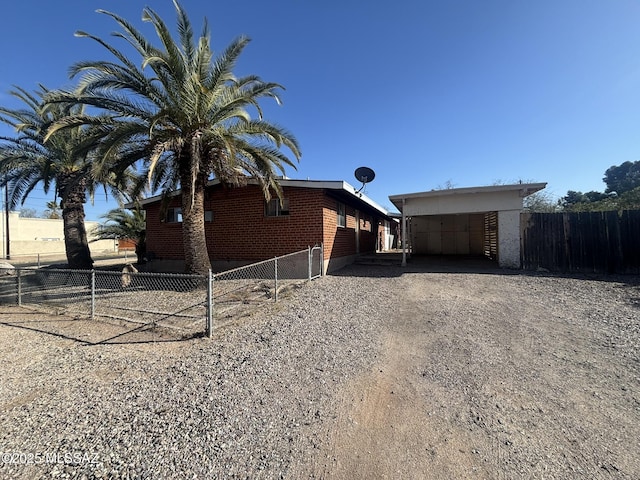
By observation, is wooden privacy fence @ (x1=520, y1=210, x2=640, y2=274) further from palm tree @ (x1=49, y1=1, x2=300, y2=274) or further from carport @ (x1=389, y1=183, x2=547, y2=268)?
palm tree @ (x1=49, y1=1, x2=300, y2=274)

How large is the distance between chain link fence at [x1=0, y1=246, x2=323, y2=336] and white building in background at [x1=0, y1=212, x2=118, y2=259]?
26.4 m

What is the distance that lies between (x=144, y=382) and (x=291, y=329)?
7.98 feet

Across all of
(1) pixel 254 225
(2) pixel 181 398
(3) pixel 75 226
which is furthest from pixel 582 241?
(3) pixel 75 226

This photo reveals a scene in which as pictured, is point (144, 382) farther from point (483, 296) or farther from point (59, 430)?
point (483, 296)

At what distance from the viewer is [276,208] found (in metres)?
11.2

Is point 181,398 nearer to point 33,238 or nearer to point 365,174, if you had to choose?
point 365,174

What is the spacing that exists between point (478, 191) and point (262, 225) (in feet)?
27.5

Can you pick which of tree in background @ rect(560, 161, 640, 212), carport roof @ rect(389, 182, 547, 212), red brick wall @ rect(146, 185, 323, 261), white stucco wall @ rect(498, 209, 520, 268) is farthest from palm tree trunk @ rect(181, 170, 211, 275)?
tree in background @ rect(560, 161, 640, 212)

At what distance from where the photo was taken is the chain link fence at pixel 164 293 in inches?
227

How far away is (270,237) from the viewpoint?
1115 cm

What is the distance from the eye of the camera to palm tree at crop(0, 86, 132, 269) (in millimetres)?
10906

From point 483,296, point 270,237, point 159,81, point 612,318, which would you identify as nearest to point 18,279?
point 159,81

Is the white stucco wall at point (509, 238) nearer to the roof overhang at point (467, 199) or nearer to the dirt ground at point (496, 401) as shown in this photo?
the roof overhang at point (467, 199)

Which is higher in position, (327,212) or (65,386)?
(327,212)
